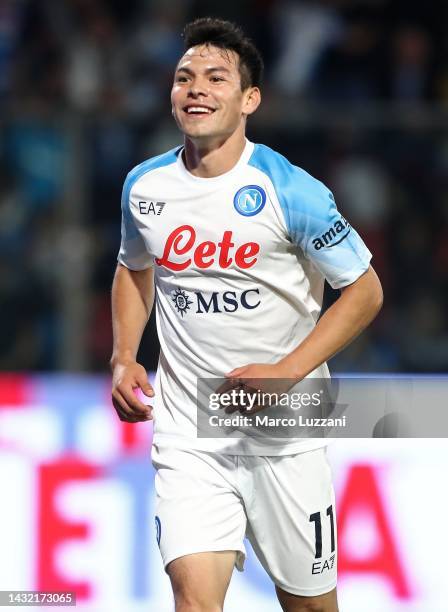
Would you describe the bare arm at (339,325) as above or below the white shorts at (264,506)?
above

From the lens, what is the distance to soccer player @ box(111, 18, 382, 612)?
4145mm

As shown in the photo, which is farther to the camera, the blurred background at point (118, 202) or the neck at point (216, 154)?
the blurred background at point (118, 202)

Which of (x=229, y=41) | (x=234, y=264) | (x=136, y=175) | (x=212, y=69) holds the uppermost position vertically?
(x=229, y=41)

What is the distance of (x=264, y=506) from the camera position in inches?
169

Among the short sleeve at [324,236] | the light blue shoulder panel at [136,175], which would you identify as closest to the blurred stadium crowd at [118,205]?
the light blue shoulder panel at [136,175]

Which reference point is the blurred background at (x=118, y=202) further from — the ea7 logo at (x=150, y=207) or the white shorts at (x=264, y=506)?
the ea7 logo at (x=150, y=207)

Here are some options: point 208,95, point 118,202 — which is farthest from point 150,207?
point 118,202

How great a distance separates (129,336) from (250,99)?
924mm

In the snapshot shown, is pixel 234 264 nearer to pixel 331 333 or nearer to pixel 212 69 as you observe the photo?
pixel 331 333

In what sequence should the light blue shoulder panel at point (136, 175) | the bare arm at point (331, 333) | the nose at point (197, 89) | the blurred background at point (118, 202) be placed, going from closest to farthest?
1. the bare arm at point (331, 333)
2. the nose at point (197, 89)
3. the light blue shoulder panel at point (136, 175)
4. the blurred background at point (118, 202)

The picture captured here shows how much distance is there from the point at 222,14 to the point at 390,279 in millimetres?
2758

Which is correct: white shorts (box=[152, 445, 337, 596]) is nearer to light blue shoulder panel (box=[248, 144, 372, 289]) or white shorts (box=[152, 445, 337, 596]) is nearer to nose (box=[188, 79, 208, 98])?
light blue shoulder panel (box=[248, 144, 372, 289])

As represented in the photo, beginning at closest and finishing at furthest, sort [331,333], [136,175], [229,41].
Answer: [331,333], [229,41], [136,175]

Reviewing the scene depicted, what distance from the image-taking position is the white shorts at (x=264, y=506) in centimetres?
417
